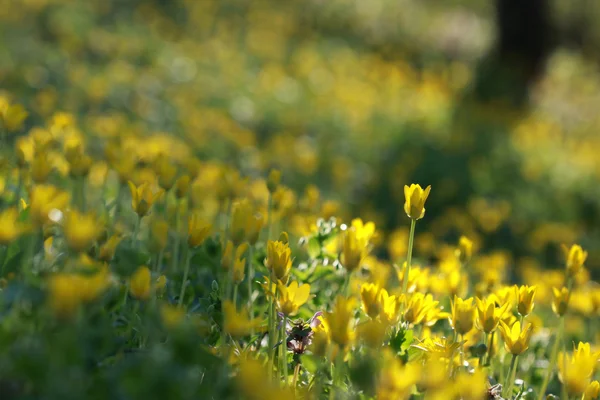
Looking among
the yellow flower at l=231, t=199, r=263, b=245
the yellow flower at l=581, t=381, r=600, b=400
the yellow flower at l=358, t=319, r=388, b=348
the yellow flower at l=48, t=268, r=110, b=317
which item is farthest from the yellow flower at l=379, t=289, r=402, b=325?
the yellow flower at l=48, t=268, r=110, b=317

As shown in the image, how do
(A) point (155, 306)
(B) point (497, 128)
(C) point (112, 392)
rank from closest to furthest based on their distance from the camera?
(C) point (112, 392) < (A) point (155, 306) < (B) point (497, 128)

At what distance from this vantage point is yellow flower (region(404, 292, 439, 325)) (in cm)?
187

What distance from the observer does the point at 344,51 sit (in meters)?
10.1

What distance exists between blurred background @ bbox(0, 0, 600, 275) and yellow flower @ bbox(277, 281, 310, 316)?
100 centimetres

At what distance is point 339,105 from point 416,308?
5.63 meters

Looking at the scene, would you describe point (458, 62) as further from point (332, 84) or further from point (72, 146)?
point (72, 146)

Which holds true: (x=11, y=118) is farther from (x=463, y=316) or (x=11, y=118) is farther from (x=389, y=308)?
(x=463, y=316)

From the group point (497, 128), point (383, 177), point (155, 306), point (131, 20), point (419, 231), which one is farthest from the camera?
point (131, 20)

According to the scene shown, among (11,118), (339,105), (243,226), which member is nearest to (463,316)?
(243,226)

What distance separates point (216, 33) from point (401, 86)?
8.30ft

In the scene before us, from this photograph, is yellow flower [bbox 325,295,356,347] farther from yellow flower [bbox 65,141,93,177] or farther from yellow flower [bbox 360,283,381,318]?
yellow flower [bbox 65,141,93,177]

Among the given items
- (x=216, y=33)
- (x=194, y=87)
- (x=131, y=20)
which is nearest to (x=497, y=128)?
(x=194, y=87)

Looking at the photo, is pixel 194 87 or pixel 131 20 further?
pixel 131 20

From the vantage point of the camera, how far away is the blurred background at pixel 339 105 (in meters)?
5.47
